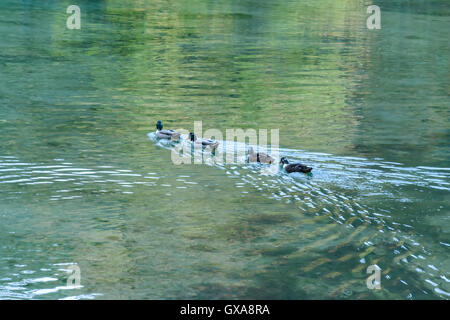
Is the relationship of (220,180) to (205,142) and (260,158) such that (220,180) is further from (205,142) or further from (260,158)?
(205,142)

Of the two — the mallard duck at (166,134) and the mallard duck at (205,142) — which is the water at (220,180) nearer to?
the mallard duck at (166,134)

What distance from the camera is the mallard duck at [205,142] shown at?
13809mm

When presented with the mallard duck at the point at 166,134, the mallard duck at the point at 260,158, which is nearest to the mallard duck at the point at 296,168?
the mallard duck at the point at 260,158

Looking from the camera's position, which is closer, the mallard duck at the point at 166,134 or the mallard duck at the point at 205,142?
the mallard duck at the point at 205,142

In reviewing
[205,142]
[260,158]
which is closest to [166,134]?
[205,142]

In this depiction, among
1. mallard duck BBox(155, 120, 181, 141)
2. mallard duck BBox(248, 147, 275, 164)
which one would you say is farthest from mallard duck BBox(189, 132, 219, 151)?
mallard duck BBox(248, 147, 275, 164)

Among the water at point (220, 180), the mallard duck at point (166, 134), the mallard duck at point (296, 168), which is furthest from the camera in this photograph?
the mallard duck at point (166, 134)

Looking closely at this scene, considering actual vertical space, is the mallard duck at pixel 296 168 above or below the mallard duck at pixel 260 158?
below

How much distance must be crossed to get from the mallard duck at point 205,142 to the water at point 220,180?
709 mm

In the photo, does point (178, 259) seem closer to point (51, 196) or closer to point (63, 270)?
point (63, 270)

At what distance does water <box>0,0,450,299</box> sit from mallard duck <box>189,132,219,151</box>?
709 mm

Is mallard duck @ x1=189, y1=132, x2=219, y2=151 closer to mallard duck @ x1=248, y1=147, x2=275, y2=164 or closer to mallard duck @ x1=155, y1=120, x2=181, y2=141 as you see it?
mallard duck @ x1=155, y1=120, x2=181, y2=141

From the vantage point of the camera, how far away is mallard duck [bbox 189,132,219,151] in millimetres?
13809

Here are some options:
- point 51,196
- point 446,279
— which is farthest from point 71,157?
point 446,279
